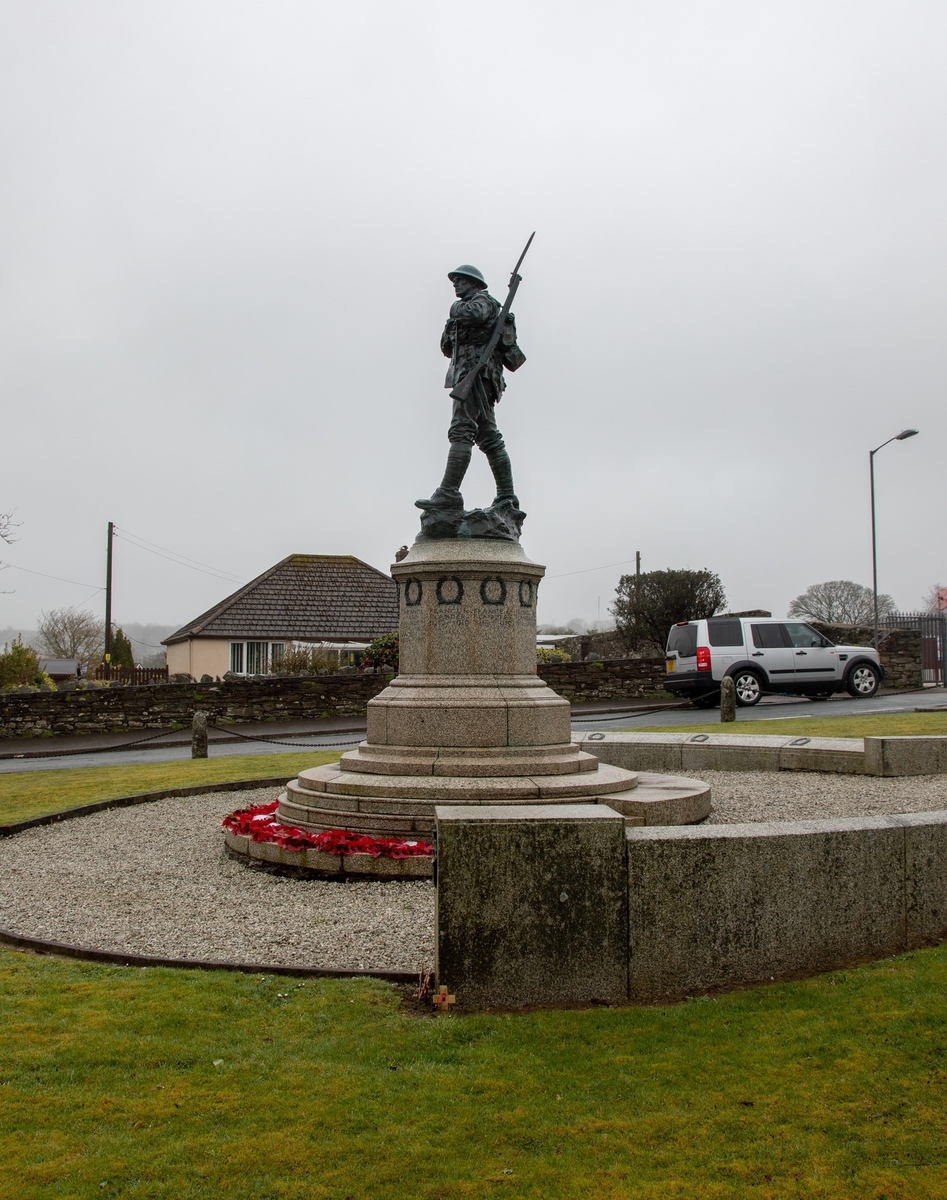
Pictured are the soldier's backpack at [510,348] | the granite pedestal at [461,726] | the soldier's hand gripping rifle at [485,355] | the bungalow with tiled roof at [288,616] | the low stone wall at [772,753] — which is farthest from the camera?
the bungalow with tiled roof at [288,616]

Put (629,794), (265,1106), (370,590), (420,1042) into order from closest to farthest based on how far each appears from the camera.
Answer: (265,1106)
(420,1042)
(629,794)
(370,590)

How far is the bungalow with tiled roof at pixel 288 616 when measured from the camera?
35.3 m

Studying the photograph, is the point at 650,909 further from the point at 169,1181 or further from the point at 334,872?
the point at 334,872

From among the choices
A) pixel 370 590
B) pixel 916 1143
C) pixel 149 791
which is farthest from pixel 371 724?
pixel 370 590

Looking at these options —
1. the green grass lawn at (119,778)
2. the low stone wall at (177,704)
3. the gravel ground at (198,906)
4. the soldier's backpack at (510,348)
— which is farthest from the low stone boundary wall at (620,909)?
the low stone wall at (177,704)

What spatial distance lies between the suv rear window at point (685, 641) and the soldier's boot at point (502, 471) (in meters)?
12.5

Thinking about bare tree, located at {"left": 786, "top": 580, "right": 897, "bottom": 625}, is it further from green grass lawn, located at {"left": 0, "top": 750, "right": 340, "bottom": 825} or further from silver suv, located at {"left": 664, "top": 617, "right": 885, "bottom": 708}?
green grass lawn, located at {"left": 0, "top": 750, "right": 340, "bottom": 825}

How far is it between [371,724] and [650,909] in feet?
14.9

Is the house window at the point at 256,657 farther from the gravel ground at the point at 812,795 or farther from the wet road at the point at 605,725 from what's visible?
the gravel ground at the point at 812,795

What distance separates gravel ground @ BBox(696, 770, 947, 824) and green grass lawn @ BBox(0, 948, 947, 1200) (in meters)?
4.00

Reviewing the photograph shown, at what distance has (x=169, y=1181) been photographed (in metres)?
2.79

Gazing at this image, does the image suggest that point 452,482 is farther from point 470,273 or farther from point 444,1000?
point 444,1000

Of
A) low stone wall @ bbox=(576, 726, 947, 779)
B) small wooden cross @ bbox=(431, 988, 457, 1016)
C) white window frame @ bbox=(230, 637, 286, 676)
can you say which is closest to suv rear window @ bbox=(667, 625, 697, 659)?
low stone wall @ bbox=(576, 726, 947, 779)

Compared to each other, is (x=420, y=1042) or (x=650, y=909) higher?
(x=650, y=909)
